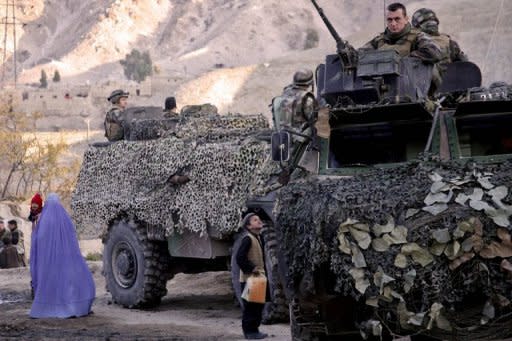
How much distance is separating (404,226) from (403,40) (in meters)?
4.14

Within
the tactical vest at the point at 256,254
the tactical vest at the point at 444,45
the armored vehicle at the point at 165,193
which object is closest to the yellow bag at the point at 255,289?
the tactical vest at the point at 256,254

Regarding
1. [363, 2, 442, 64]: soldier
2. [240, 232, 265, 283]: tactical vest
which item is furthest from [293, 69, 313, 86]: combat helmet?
[240, 232, 265, 283]: tactical vest

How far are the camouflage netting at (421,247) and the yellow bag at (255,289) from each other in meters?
2.86

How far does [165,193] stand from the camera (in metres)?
15.2

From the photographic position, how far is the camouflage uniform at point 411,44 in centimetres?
1159

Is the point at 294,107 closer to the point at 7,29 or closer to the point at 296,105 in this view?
the point at 296,105

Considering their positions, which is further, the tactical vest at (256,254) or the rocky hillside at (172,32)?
the rocky hillside at (172,32)

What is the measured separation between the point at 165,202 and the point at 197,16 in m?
103

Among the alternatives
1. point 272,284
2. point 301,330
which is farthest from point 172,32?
point 301,330

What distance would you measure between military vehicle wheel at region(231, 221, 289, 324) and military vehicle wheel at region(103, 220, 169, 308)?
7.65 feet

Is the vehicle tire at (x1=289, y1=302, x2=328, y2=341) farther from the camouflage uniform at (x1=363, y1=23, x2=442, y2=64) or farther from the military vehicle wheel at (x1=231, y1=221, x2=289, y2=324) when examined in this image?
the camouflage uniform at (x1=363, y1=23, x2=442, y2=64)

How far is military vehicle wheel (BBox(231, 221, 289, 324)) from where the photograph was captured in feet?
40.5

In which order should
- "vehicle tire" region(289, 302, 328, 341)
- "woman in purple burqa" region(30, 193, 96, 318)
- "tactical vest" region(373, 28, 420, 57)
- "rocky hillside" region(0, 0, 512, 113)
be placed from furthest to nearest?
"rocky hillside" region(0, 0, 512, 113)
"woman in purple burqa" region(30, 193, 96, 318)
"tactical vest" region(373, 28, 420, 57)
"vehicle tire" region(289, 302, 328, 341)

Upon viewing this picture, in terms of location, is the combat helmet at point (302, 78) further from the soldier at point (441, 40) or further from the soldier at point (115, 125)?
the soldier at point (115, 125)
